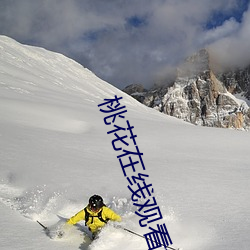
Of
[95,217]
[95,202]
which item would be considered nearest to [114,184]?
[95,217]

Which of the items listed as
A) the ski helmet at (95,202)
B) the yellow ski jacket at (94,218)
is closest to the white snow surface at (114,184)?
the yellow ski jacket at (94,218)

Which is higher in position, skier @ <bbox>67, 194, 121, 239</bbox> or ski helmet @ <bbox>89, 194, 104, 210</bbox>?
ski helmet @ <bbox>89, 194, 104, 210</bbox>

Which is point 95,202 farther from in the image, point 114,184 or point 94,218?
point 114,184

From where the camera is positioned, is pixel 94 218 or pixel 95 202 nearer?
pixel 95 202

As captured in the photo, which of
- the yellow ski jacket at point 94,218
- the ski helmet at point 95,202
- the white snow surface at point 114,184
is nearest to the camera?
the white snow surface at point 114,184

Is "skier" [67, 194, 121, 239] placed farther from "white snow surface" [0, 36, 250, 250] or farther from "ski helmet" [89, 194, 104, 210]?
"white snow surface" [0, 36, 250, 250]

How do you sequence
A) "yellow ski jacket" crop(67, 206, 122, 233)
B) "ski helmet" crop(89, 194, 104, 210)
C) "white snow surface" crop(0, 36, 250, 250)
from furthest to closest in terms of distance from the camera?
"yellow ski jacket" crop(67, 206, 122, 233) → "ski helmet" crop(89, 194, 104, 210) → "white snow surface" crop(0, 36, 250, 250)

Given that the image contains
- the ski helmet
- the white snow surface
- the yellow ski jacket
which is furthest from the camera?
the yellow ski jacket

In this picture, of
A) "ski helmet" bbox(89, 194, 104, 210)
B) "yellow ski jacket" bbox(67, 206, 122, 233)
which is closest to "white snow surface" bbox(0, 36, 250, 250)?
"yellow ski jacket" bbox(67, 206, 122, 233)

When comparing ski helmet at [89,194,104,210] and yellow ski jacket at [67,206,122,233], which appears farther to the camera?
yellow ski jacket at [67,206,122,233]

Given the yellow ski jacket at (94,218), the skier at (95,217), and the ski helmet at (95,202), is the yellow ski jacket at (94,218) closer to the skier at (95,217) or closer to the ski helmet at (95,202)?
the skier at (95,217)

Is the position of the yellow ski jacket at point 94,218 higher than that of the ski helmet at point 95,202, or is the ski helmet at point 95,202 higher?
the ski helmet at point 95,202

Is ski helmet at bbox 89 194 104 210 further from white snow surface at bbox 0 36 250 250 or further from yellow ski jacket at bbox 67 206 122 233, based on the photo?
white snow surface at bbox 0 36 250 250

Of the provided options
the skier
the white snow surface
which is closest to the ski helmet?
the skier
